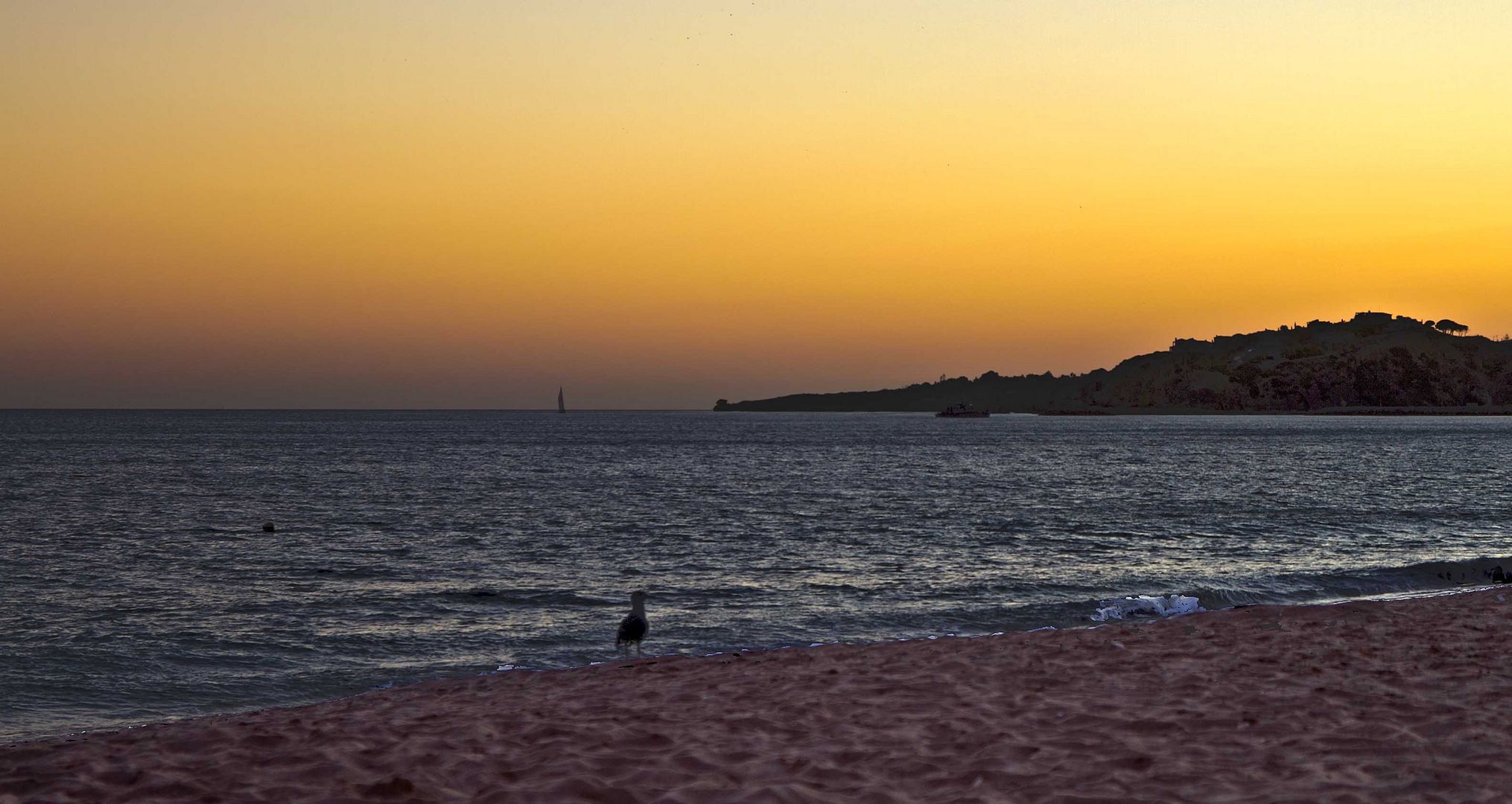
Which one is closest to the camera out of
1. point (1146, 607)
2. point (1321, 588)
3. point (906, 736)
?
point (906, 736)

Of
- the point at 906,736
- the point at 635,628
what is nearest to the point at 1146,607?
the point at 635,628

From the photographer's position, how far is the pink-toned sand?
24.5 ft

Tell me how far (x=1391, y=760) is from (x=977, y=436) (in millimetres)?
163396

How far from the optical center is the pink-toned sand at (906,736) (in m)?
7.47

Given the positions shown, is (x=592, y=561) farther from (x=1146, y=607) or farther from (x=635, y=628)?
(x=1146, y=607)

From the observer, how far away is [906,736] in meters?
8.85

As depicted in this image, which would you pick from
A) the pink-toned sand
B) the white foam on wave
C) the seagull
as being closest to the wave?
the white foam on wave

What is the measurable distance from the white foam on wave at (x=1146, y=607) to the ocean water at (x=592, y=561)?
1.72 feet

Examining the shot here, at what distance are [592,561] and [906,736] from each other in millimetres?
21950

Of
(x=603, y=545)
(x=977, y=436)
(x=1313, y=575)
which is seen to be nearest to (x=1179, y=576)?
(x=1313, y=575)

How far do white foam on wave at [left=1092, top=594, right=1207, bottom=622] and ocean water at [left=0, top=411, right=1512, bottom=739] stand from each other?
52cm

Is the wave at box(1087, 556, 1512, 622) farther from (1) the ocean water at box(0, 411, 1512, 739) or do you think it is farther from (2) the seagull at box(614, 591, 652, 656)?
(2) the seagull at box(614, 591, 652, 656)

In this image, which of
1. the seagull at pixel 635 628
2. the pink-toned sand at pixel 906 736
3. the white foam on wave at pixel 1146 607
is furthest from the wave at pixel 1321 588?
the seagull at pixel 635 628

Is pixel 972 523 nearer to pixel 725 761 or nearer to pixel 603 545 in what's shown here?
pixel 603 545
